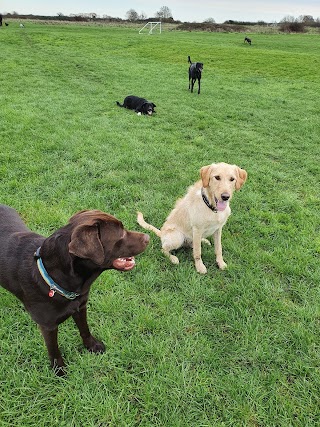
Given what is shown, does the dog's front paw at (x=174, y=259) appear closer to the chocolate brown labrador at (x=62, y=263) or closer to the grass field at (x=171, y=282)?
the grass field at (x=171, y=282)

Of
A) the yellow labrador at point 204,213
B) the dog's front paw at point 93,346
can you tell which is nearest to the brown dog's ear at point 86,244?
the dog's front paw at point 93,346

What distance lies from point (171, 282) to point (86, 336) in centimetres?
110

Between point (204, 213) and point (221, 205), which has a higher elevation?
point (221, 205)

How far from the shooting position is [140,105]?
30.9ft

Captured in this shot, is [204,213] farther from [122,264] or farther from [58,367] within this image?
[58,367]

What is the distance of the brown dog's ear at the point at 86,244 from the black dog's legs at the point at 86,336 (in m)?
0.80

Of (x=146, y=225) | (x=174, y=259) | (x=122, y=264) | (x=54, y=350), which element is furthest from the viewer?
(x=146, y=225)

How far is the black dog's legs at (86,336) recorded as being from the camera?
2.49 metres

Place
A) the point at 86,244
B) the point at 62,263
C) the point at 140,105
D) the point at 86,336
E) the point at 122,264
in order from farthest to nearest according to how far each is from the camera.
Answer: the point at 140,105 < the point at 86,336 < the point at 122,264 < the point at 62,263 < the point at 86,244

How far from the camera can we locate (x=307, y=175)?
596 centimetres

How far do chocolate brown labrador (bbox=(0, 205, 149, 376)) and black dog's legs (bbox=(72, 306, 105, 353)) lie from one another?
10 millimetres

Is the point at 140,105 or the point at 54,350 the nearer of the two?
the point at 54,350

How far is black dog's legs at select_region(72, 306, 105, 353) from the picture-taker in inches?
98.0

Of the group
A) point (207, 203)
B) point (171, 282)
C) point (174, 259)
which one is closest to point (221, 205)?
point (207, 203)
